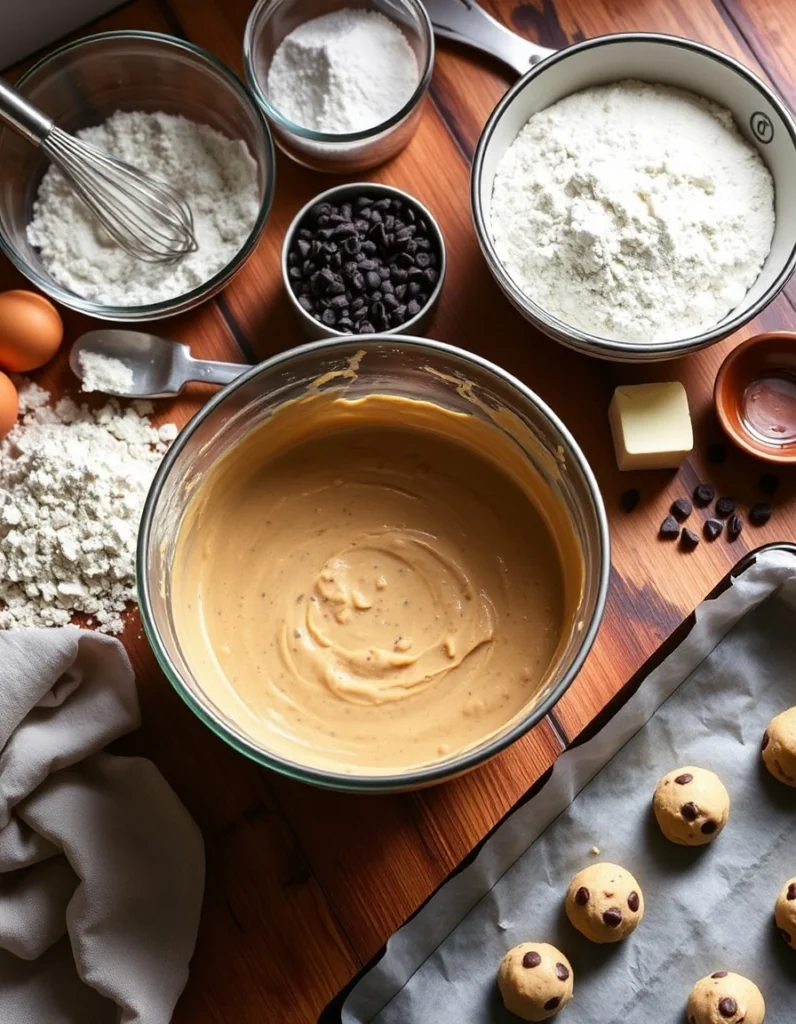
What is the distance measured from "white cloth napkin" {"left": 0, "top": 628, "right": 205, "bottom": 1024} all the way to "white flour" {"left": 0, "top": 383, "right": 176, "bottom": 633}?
0.08 metres

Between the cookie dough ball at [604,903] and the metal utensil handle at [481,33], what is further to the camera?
the metal utensil handle at [481,33]

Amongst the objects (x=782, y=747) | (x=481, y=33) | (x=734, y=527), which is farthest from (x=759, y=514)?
(x=481, y=33)

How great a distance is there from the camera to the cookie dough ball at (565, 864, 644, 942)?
137cm

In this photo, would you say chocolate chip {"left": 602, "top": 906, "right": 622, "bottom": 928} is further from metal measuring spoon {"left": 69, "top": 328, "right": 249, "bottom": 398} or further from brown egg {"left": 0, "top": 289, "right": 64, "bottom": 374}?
brown egg {"left": 0, "top": 289, "right": 64, "bottom": 374}

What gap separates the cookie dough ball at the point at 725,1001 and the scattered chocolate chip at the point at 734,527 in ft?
1.70

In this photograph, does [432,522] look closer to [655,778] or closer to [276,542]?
[276,542]

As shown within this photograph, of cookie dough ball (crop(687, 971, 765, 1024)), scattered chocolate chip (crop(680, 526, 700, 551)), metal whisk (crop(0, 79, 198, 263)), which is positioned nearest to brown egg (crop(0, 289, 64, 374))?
metal whisk (crop(0, 79, 198, 263))

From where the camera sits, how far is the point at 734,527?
5.00ft

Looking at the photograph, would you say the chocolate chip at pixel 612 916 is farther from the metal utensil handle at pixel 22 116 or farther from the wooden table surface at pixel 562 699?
the metal utensil handle at pixel 22 116

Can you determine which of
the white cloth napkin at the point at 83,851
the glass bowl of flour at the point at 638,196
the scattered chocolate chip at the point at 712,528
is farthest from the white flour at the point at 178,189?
the scattered chocolate chip at the point at 712,528

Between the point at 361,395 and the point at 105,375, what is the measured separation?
0.33m

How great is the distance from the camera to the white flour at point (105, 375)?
1521 mm

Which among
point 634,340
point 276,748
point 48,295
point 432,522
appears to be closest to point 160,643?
point 276,748

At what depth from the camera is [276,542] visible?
55.4 inches
